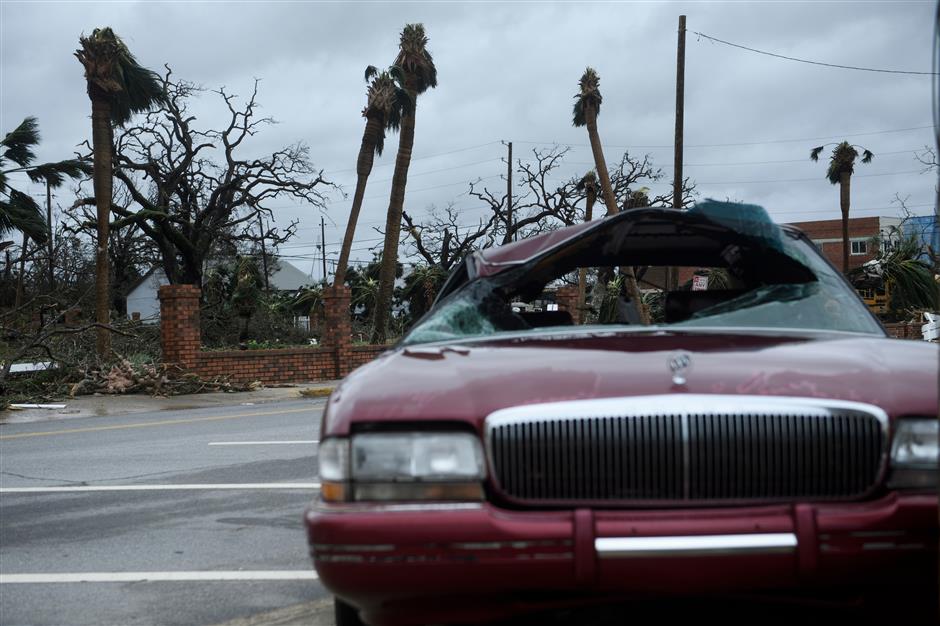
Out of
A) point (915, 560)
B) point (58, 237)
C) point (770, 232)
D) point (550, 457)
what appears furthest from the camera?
point (58, 237)

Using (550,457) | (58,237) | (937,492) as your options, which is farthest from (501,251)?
(58,237)

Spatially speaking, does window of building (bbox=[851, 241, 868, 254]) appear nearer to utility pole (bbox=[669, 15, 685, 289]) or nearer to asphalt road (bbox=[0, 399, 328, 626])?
utility pole (bbox=[669, 15, 685, 289])

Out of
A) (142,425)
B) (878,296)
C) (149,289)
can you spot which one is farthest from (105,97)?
(149,289)

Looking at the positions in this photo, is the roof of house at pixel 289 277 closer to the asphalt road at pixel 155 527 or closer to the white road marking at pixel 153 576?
the asphalt road at pixel 155 527

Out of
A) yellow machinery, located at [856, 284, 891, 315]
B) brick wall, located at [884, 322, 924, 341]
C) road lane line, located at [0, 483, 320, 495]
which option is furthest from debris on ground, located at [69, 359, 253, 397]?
yellow machinery, located at [856, 284, 891, 315]

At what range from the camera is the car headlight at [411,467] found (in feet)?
8.02

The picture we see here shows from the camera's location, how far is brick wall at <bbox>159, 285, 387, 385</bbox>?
2016cm

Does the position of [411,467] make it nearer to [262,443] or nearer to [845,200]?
[262,443]

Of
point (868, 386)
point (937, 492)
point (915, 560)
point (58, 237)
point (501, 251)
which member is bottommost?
point (915, 560)

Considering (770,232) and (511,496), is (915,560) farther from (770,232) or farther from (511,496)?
(770,232)

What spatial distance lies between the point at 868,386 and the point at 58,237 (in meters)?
39.1

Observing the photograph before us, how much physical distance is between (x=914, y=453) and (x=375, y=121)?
29124 millimetres

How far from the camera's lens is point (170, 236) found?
39281 millimetres

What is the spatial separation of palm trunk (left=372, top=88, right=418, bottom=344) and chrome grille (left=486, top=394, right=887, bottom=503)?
1021 inches
